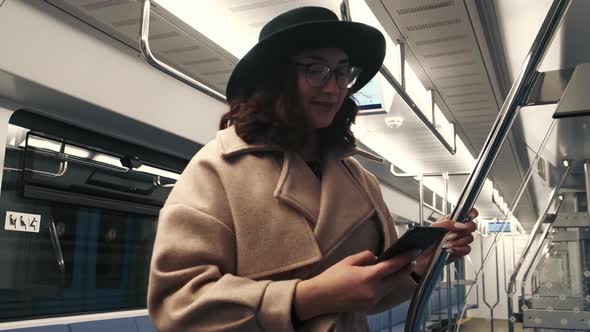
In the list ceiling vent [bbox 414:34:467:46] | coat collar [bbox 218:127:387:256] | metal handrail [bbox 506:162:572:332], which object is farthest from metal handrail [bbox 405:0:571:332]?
metal handrail [bbox 506:162:572:332]

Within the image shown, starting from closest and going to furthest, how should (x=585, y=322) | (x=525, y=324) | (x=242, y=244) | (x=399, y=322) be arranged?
(x=242, y=244) < (x=585, y=322) < (x=525, y=324) < (x=399, y=322)

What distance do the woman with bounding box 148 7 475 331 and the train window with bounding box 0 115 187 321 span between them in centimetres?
312

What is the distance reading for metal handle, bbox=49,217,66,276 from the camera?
3864mm

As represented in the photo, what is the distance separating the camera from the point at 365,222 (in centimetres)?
103

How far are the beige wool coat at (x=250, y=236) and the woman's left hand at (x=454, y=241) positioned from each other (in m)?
0.12

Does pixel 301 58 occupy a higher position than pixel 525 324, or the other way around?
pixel 301 58

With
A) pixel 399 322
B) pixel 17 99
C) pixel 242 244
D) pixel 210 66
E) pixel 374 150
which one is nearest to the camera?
pixel 242 244

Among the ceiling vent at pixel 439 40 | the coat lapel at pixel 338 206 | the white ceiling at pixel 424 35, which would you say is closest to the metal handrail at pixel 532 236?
the white ceiling at pixel 424 35

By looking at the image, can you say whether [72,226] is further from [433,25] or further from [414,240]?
[414,240]

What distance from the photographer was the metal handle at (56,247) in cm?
386

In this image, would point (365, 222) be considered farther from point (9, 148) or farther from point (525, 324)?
point (9, 148)

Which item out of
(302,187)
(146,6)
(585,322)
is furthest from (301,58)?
(585,322)

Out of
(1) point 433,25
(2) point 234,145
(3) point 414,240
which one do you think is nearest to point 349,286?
(3) point 414,240

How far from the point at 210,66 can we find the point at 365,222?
124 inches
